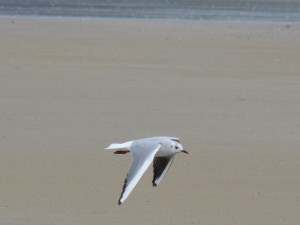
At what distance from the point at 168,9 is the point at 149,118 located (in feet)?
25.1

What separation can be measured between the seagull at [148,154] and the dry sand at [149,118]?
80cm

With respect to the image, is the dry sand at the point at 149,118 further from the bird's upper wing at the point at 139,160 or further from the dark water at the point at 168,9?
the dark water at the point at 168,9

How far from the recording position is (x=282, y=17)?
15281 millimetres

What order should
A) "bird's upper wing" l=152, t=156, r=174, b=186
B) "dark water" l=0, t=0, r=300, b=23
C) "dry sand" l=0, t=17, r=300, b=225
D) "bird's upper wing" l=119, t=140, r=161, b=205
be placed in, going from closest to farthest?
"bird's upper wing" l=119, t=140, r=161, b=205 < "bird's upper wing" l=152, t=156, r=174, b=186 < "dry sand" l=0, t=17, r=300, b=225 < "dark water" l=0, t=0, r=300, b=23

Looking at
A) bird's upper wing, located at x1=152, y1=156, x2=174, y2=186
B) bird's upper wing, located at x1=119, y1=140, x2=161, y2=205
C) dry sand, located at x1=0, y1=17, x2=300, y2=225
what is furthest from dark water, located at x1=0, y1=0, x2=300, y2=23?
bird's upper wing, located at x1=119, y1=140, x2=161, y2=205

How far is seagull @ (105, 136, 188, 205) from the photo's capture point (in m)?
4.92

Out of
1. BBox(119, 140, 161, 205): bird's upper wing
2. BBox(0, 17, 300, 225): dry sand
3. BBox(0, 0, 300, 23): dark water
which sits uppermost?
BBox(0, 0, 300, 23): dark water

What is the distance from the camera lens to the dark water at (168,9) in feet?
49.8

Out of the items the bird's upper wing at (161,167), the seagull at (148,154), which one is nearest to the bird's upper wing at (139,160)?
the seagull at (148,154)

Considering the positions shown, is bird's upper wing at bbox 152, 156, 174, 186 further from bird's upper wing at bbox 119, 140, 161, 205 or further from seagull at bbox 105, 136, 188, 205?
bird's upper wing at bbox 119, 140, 161, 205

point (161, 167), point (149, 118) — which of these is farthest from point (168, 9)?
point (161, 167)

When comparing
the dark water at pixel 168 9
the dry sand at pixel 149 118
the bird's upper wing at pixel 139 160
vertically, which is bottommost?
the bird's upper wing at pixel 139 160

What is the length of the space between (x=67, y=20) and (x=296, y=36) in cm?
302

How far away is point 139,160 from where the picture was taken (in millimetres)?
5035
